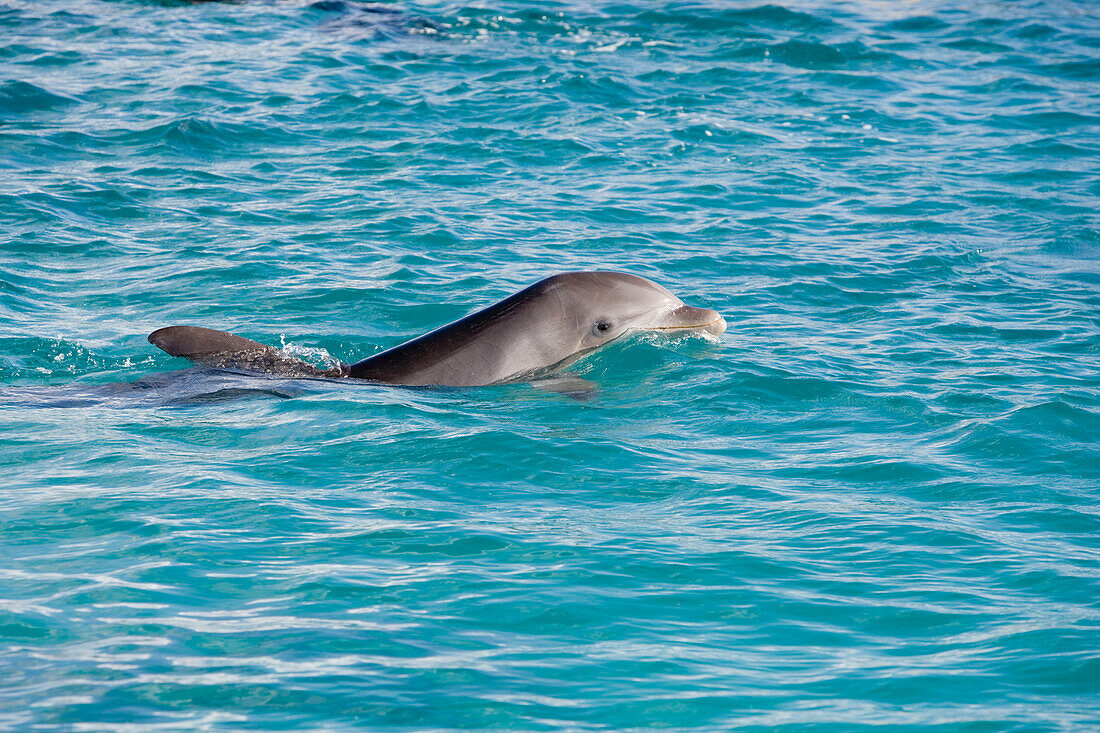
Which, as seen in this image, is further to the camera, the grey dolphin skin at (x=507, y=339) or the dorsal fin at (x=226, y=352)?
the grey dolphin skin at (x=507, y=339)

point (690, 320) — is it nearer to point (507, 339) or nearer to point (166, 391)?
point (507, 339)

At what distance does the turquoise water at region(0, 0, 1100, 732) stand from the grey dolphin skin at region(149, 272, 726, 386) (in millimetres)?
224

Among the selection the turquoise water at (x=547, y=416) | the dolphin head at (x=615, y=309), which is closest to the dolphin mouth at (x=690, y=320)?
the dolphin head at (x=615, y=309)

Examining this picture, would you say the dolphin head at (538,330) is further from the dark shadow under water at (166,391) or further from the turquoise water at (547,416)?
the dark shadow under water at (166,391)

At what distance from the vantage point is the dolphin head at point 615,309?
9445 mm

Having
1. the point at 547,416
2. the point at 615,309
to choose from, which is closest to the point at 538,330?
the point at 615,309

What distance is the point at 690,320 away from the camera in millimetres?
9820

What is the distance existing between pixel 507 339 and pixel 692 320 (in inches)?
62.0

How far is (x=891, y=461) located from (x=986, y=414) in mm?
1277

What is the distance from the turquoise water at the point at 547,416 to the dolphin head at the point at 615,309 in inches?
7.9

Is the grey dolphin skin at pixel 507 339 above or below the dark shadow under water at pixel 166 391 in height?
above

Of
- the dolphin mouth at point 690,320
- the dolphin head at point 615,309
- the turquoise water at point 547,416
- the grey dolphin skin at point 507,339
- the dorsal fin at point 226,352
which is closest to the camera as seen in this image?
the turquoise water at point 547,416

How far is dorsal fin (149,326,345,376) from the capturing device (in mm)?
8781

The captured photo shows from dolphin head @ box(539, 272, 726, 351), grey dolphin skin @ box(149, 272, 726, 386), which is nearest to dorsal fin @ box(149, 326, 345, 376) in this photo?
grey dolphin skin @ box(149, 272, 726, 386)
